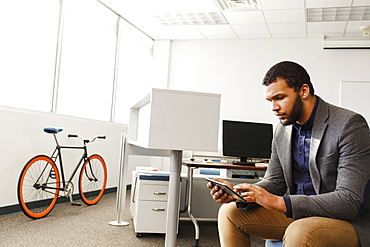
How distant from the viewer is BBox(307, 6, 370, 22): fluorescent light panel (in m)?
5.16

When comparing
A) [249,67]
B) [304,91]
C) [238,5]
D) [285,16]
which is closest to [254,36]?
[249,67]

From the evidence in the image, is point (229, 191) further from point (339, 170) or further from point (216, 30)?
point (216, 30)

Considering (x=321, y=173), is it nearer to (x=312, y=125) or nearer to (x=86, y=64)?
(x=312, y=125)

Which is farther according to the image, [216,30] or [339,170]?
[216,30]

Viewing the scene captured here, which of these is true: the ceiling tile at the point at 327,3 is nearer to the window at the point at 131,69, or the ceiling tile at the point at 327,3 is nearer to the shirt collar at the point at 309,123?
the window at the point at 131,69

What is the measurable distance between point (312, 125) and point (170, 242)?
1028 millimetres

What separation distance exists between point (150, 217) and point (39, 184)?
1.25 meters

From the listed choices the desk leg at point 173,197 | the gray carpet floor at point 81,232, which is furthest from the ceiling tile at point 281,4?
the desk leg at point 173,197

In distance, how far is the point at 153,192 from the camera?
3363 mm

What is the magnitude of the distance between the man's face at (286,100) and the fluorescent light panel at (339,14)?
4.11m

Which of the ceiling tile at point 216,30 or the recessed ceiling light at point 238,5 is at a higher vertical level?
the ceiling tile at point 216,30

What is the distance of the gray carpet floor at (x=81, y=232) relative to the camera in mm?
3018

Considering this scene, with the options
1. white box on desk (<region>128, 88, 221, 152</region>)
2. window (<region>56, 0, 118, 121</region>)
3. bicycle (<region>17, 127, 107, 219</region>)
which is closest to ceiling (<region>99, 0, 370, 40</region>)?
window (<region>56, 0, 118, 121</region>)

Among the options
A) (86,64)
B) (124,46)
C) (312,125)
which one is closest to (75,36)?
(86,64)
